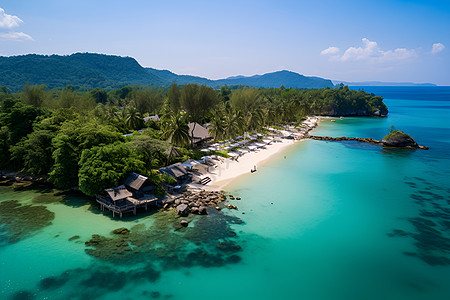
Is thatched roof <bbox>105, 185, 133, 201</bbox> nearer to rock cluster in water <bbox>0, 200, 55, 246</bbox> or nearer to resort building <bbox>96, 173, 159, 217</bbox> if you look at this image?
resort building <bbox>96, 173, 159, 217</bbox>

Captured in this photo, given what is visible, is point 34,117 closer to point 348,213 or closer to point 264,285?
point 264,285

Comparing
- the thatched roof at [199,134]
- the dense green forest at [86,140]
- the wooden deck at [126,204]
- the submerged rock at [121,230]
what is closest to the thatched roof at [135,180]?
the dense green forest at [86,140]

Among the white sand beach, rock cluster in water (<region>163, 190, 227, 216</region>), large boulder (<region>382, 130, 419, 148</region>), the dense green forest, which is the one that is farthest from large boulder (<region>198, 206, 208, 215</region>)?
large boulder (<region>382, 130, 419, 148</region>)

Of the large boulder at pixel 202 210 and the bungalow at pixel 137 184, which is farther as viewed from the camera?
the bungalow at pixel 137 184

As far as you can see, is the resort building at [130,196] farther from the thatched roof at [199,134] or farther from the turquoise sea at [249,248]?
the thatched roof at [199,134]

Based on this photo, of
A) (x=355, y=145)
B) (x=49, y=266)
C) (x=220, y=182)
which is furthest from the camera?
(x=355, y=145)

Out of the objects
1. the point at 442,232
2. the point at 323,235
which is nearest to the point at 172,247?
the point at 323,235

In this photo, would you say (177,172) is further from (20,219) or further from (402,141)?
(402,141)
